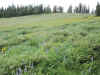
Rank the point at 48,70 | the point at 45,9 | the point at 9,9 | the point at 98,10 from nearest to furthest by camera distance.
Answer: the point at 48,70 → the point at 98,10 → the point at 9,9 → the point at 45,9

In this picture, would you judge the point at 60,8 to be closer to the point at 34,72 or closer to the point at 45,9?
the point at 45,9

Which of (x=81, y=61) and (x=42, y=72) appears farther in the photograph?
(x=81, y=61)

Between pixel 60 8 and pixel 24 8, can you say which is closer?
pixel 24 8

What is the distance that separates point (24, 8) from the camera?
74938 mm

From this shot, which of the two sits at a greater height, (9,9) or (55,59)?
(9,9)

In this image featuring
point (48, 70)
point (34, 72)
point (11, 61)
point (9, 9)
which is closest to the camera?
point (34, 72)

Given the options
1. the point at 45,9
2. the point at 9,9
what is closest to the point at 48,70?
the point at 9,9

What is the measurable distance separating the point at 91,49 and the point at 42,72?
2.04 m

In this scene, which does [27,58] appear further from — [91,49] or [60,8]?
[60,8]

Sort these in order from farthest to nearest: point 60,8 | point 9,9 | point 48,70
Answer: point 60,8
point 9,9
point 48,70

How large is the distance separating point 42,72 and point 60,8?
95230mm

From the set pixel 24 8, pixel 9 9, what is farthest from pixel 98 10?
pixel 9 9

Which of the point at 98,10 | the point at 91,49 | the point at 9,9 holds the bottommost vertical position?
the point at 91,49

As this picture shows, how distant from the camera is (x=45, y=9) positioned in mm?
85125
